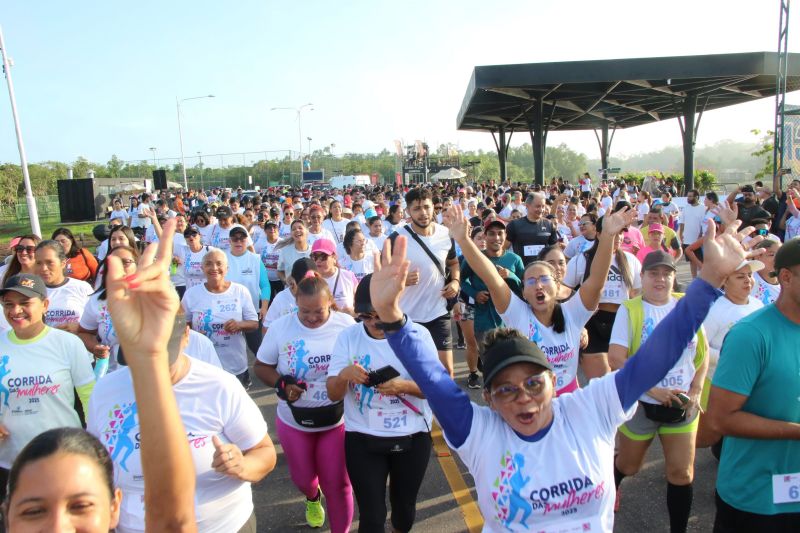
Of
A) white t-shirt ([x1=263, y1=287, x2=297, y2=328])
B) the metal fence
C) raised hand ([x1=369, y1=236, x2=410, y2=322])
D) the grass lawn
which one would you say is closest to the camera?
raised hand ([x1=369, y1=236, x2=410, y2=322])

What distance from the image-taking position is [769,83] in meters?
25.0

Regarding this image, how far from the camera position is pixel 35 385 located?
3373 millimetres

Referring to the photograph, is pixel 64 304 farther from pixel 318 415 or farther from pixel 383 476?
pixel 383 476

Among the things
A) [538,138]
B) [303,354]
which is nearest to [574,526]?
[303,354]

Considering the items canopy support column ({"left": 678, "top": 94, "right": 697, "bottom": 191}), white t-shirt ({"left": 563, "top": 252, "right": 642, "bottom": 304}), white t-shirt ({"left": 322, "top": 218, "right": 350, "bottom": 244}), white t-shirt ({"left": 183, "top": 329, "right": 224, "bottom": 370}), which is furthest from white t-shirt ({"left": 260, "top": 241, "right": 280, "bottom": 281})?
canopy support column ({"left": 678, "top": 94, "right": 697, "bottom": 191})

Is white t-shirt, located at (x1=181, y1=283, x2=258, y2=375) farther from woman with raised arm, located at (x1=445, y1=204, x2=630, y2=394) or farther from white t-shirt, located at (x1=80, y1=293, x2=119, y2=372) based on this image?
woman with raised arm, located at (x1=445, y1=204, x2=630, y2=394)

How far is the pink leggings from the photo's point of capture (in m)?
3.61

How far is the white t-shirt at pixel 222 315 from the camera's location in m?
5.01

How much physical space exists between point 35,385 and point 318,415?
1700 mm

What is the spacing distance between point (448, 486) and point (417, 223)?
2.46m

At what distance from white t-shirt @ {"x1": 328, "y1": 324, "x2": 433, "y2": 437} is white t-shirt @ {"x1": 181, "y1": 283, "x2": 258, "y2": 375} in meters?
1.98

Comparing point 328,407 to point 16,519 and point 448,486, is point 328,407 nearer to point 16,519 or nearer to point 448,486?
point 448,486

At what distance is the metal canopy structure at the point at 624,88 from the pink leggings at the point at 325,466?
1925cm

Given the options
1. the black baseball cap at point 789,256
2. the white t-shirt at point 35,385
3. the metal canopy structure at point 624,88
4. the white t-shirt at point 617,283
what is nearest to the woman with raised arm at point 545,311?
the black baseball cap at point 789,256
